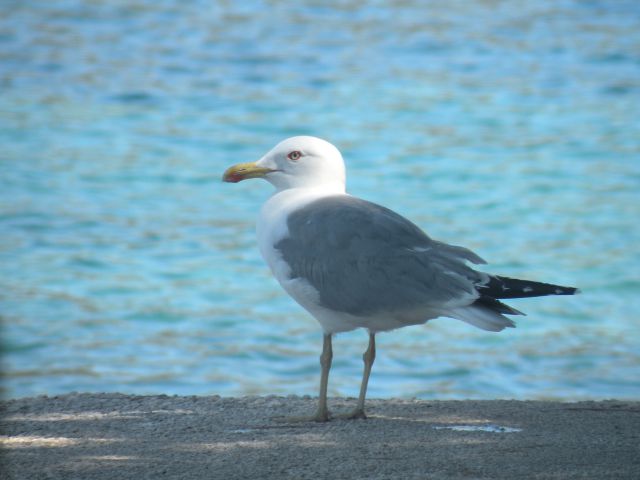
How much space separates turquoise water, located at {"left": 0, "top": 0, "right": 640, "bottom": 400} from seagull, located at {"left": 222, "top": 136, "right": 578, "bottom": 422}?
7.61 feet

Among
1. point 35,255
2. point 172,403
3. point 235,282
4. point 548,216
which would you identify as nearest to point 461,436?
point 172,403

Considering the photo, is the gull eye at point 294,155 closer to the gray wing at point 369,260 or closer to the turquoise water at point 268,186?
the gray wing at point 369,260

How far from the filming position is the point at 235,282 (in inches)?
347

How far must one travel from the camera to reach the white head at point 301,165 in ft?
15.0

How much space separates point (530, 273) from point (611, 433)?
5098mm

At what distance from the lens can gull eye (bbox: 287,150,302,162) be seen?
4570mm

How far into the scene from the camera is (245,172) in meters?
4.63

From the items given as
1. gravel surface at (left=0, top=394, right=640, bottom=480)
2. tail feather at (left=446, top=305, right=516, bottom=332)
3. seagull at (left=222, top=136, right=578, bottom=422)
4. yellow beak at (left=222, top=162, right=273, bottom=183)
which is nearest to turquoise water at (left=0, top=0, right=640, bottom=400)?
gravel surface at (left=0, top=394, right=640, bottom=480)

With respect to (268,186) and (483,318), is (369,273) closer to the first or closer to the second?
(483,318)

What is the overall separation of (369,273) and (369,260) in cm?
5

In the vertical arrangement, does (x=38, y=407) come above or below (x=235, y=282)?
above

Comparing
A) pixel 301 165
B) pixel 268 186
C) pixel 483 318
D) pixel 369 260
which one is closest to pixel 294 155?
pixel 301 165

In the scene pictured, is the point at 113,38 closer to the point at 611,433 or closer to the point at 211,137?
the point at 211,137

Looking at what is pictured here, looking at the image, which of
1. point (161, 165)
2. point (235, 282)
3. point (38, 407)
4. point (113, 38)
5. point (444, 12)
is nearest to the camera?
point (38, 407)
